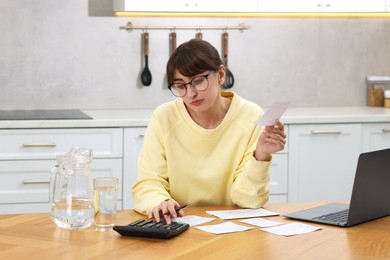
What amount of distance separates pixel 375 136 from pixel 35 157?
1.88 m

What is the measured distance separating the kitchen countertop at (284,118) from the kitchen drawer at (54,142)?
32 mm

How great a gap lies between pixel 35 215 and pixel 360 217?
1.00 m

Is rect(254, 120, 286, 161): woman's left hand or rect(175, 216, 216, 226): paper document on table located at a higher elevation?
rect(254, 120, 286, 161): woman's left hand

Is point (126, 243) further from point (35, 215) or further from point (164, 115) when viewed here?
point (164, 115)

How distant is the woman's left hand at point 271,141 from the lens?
7.96 ft

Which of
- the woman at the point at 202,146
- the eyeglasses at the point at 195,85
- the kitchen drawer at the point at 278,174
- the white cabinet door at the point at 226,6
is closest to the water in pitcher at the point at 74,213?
the woman at the point at 202,146

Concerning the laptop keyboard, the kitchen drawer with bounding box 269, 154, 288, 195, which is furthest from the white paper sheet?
the kitchen drawer with bounding box 269, 154, 288, 195

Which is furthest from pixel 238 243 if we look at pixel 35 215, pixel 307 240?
pixel 35 215

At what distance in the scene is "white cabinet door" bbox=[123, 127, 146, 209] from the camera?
12.9 feet

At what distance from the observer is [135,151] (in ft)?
12.9

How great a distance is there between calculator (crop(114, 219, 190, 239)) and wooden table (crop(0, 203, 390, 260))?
0.05 feet

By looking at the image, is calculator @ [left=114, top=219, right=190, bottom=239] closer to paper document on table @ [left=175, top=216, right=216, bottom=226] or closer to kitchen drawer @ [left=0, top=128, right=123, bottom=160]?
paper document on table @ [left=175, top=216, right=216, bottom=226]

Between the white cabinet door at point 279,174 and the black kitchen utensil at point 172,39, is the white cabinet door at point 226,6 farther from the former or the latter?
the white cabinet door at point 279,174

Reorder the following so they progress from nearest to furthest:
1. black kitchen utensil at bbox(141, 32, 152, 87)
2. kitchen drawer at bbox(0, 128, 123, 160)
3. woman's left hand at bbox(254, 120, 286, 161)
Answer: woman's left hand at bbox(254, 120, 286, 161), kitchen drawer at bbox(0, 128, 123, 160), black kitchen utensil at bbox(141, 32, 152, 87)
